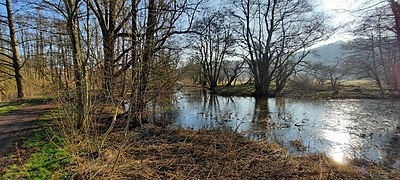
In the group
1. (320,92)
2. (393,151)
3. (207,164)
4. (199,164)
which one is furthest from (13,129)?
(320,92)

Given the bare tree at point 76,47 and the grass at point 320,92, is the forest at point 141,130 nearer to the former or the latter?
the bare tree at point 76,47

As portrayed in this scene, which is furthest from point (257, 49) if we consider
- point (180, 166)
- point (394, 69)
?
point (180, 166)

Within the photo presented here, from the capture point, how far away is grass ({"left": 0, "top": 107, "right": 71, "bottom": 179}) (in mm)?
3758

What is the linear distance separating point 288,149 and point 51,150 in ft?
21.0

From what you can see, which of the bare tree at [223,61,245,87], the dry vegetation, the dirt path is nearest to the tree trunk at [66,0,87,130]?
the dry vegetation

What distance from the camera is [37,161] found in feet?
14.4

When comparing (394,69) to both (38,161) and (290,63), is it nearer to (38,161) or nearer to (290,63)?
(290,63)

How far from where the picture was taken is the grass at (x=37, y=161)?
376cm

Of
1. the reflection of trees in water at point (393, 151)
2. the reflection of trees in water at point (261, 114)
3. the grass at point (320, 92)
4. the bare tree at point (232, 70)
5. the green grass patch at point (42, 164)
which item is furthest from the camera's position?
the bare tree at point (232, 70)

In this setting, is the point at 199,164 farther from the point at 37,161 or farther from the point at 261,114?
the point at 261,114

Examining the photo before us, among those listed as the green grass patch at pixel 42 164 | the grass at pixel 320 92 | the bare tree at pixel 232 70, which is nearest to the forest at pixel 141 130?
the green grass patch at pixel 42 164

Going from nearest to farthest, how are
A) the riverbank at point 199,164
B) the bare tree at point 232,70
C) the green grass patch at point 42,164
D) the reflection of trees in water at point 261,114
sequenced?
the green grass patch at point 42,164 < the riverbank at point 199,164 < the reflection of trees in water at point 261,114 < the bare tree at point 232,70

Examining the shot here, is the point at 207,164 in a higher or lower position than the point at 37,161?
lower

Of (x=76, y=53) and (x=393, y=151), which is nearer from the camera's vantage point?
(x=76, y=53)
